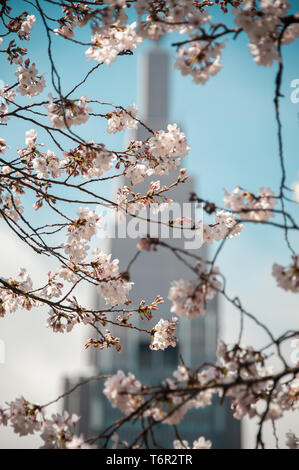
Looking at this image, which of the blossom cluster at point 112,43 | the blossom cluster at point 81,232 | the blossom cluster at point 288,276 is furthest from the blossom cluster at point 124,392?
the blossom cluster at point 112,43

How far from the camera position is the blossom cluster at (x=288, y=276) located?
82.1 inches

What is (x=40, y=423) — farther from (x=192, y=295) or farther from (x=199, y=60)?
(x=199, y=60)

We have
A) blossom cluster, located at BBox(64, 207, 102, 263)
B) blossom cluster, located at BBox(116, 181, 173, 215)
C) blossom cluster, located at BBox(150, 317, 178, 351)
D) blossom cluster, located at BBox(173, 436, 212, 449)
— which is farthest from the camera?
blossom cluster, located at BBox(116, 181, 173, 215)

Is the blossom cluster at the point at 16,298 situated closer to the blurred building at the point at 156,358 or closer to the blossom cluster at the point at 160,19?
the blossom cluster at the point at 160,19

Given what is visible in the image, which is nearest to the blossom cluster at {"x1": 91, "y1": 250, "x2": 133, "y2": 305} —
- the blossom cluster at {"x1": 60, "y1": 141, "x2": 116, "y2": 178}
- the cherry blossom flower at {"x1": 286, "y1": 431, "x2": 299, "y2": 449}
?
the blossom cluster at {"x1": 60, "y1": 141, "x2": 116, "y2": 178}

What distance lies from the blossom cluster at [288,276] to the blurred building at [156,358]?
54363 millimetres

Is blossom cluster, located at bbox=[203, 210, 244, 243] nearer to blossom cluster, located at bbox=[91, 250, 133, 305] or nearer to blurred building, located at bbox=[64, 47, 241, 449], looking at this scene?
blossom cluster, located at bbox=[91, 250, 133, 305]

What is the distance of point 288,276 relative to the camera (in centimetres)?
210

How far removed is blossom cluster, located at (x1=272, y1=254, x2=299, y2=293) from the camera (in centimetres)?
209

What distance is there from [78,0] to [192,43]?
1088 mm

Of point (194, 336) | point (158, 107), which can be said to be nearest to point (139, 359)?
point (194, 336)

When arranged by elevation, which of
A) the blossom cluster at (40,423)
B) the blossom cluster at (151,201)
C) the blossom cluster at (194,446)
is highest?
the blossom cluster at (151,201)

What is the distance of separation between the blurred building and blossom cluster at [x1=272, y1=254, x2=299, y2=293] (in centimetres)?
5436

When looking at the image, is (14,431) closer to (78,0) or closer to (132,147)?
(132,147)
